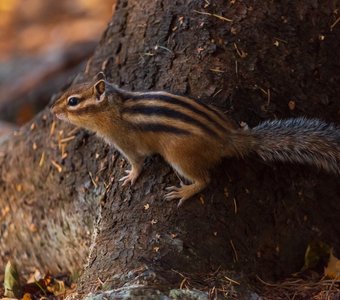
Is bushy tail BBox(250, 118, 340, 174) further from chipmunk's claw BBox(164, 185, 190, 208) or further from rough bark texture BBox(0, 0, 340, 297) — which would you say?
chipmunk's claw BBox(164, 185, 190, 208)

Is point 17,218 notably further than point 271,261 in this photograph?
Yes

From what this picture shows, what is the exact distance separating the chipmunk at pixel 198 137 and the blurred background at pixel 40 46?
522cm

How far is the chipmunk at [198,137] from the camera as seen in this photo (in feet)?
14.5

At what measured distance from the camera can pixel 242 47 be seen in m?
5.08

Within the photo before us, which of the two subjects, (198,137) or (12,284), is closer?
(198,137)

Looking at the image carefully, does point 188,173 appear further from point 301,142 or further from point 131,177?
point 301,142

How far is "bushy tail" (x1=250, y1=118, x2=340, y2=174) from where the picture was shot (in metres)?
4.46

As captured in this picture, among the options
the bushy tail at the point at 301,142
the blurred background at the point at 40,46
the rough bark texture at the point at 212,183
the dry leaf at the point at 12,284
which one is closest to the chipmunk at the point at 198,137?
the bushy tail at the point at 301,142

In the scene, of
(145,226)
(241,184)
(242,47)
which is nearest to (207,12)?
(242,47)

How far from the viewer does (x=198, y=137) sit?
4.41m

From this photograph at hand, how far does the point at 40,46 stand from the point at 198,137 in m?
9.36

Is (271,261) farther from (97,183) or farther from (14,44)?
(14,44)

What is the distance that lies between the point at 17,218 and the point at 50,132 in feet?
2.31

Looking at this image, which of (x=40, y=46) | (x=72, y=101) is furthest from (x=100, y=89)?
(x=40, y=46)
